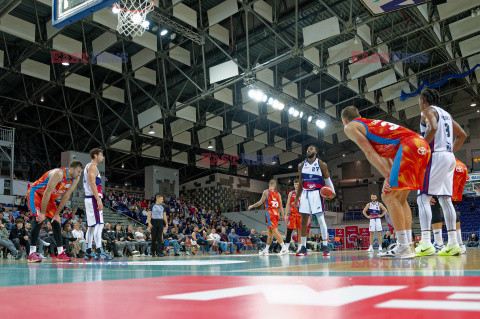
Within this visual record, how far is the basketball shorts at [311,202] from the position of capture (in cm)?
735

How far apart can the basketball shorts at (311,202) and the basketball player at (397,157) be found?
2.57 metres

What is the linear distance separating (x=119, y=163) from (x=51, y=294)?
29.8 meters

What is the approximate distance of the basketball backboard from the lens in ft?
21.7

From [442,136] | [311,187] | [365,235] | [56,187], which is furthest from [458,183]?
[365,235]

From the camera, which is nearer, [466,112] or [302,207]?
[302,207]

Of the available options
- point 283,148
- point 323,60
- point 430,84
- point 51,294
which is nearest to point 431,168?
point 51,294

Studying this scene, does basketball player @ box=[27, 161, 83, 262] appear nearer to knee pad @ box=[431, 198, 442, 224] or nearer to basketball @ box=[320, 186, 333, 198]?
basketball @ box=[320, 186, 333, 198]

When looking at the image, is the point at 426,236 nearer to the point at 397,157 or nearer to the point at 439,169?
the point at 439,169

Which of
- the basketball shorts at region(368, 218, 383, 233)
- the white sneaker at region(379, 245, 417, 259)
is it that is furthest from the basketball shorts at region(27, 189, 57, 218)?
the basketball shorts at region(368, 218, 383, 233)

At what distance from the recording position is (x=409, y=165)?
4254 mm

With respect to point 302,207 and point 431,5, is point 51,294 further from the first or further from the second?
point 431,5

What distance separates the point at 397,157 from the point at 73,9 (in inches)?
224

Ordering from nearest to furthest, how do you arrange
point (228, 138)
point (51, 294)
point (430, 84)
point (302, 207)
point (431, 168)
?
point (51, 294)
point (431, 168)
point (302, 207)
point (430, 84)
point (228, 138)

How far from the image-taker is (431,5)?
15273mm
